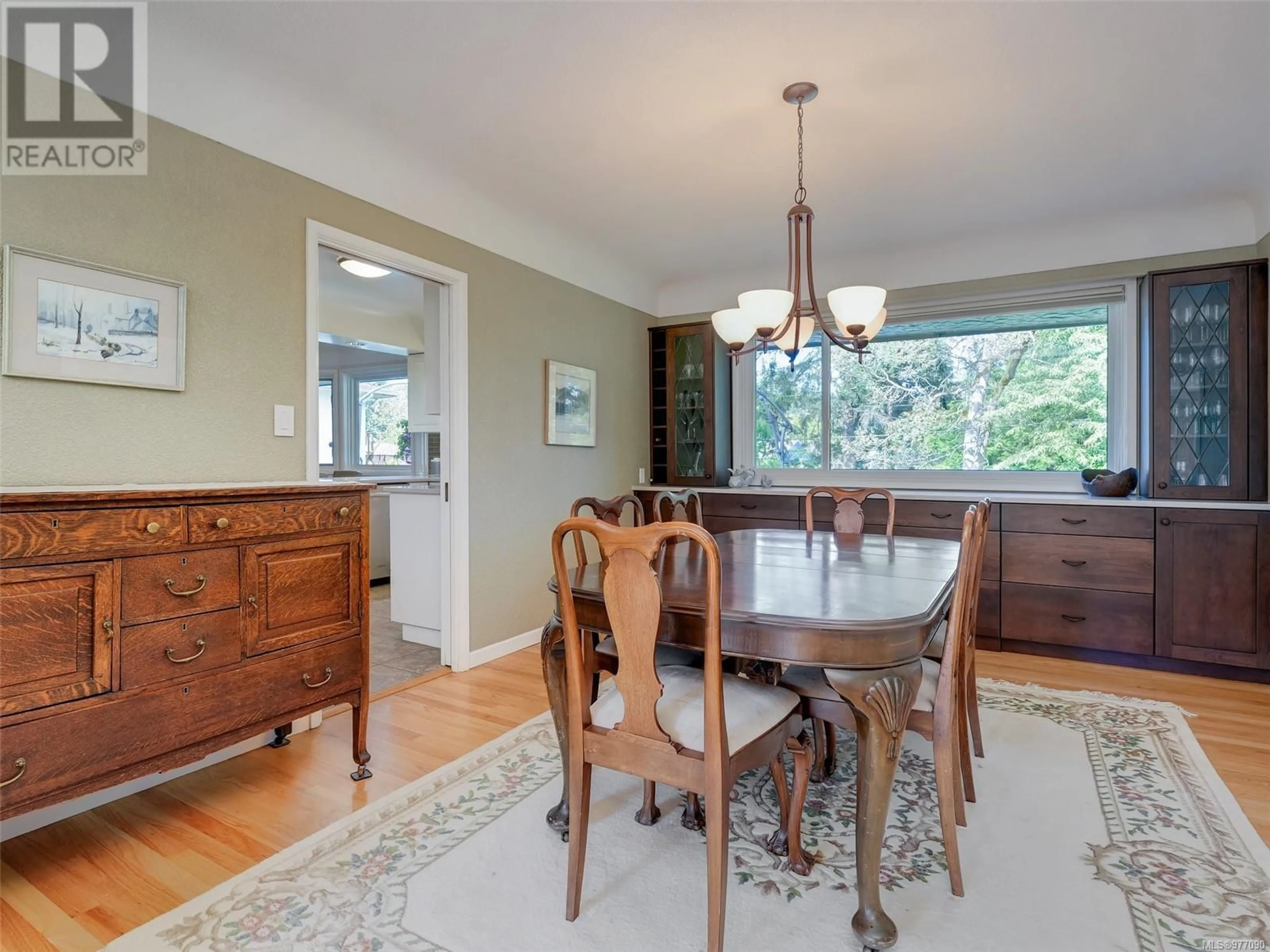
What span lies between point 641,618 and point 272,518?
51.6 inches

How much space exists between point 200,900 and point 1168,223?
17.0 ft

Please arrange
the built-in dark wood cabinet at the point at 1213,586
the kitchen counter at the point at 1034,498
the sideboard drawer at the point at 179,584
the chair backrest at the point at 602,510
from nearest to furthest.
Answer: the sideboard drawer at the point at 179,584, the chair backrest at the point at 602,510, the built-in dark wood cabinet at the point at 1213,586, the kitchen counter at the point at 1034,498

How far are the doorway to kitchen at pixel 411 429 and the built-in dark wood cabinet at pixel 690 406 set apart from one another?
174 cm

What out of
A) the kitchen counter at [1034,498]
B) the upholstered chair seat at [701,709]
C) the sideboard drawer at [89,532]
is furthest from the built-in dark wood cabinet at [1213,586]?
the sideboard drawer at [89,532]

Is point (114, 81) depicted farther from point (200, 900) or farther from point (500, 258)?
point (200, 900)

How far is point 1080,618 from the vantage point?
138 inches

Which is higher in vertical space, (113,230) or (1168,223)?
(1168,223)

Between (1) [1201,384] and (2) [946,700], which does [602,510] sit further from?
(1) [1201,384]

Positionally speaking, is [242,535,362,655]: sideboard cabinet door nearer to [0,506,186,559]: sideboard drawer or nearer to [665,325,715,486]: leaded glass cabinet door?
[0,506,186,559]: sideboard drawer

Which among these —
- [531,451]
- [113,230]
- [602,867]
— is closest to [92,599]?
[113,230]

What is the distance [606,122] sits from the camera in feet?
8.68

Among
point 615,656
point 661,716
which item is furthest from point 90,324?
point 661,716

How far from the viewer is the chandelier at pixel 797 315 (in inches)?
90.9

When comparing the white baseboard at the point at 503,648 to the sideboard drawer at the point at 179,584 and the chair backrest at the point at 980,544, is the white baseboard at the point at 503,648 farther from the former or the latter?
the chair backrest at the point at 980,544
